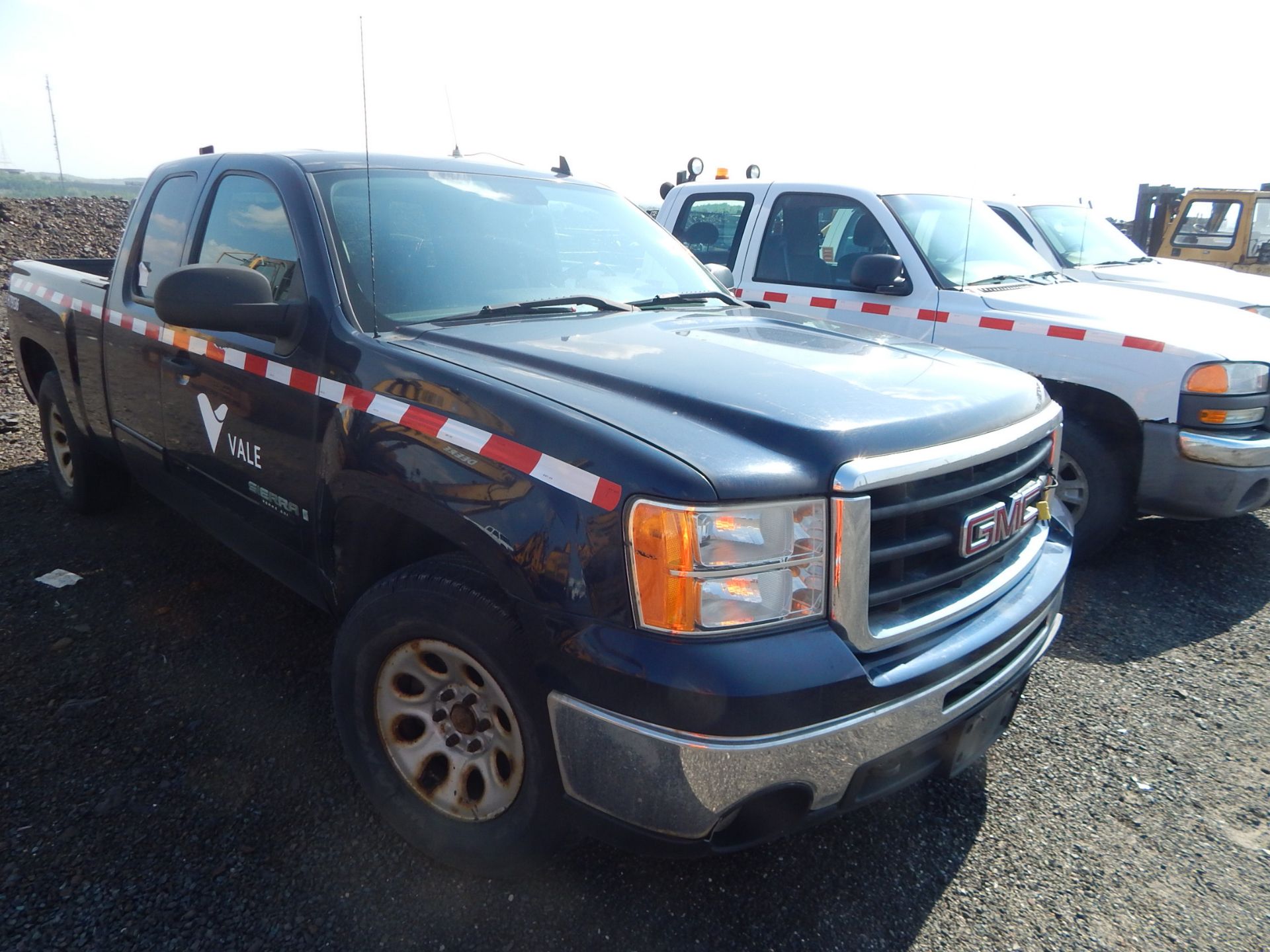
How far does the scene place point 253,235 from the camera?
10.2 ft

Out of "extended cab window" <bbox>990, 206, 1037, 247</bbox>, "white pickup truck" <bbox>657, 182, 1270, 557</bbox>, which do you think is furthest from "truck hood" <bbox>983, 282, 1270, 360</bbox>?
"extended cab window" <bbox>990, 206, 1037, 247</bbox>

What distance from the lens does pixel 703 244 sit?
6238mm

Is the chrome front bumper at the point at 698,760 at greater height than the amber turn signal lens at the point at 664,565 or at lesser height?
lesser

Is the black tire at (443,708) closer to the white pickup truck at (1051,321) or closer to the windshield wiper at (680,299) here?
the windshield wiper at (680,299)

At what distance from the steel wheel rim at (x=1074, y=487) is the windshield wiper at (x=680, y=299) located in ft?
6.62

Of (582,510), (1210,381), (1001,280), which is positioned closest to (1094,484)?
(1210,381)

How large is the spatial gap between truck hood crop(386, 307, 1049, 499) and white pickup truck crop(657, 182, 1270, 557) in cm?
185

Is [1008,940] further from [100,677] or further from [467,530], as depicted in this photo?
[100,677]

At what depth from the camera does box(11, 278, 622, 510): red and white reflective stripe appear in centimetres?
191

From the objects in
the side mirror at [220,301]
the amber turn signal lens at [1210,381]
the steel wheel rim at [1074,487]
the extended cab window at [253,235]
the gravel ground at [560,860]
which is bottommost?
the gravel ground at [560,860]

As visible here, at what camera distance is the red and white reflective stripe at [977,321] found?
4320 millimetres

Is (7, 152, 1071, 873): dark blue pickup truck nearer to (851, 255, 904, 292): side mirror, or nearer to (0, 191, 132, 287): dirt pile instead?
(851, 255, 904, 292): side mirror

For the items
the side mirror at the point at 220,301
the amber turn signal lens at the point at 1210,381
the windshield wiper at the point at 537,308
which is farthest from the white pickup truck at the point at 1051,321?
the side mirror at the point at 220,301

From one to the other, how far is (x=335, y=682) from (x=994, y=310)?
13.0ft
